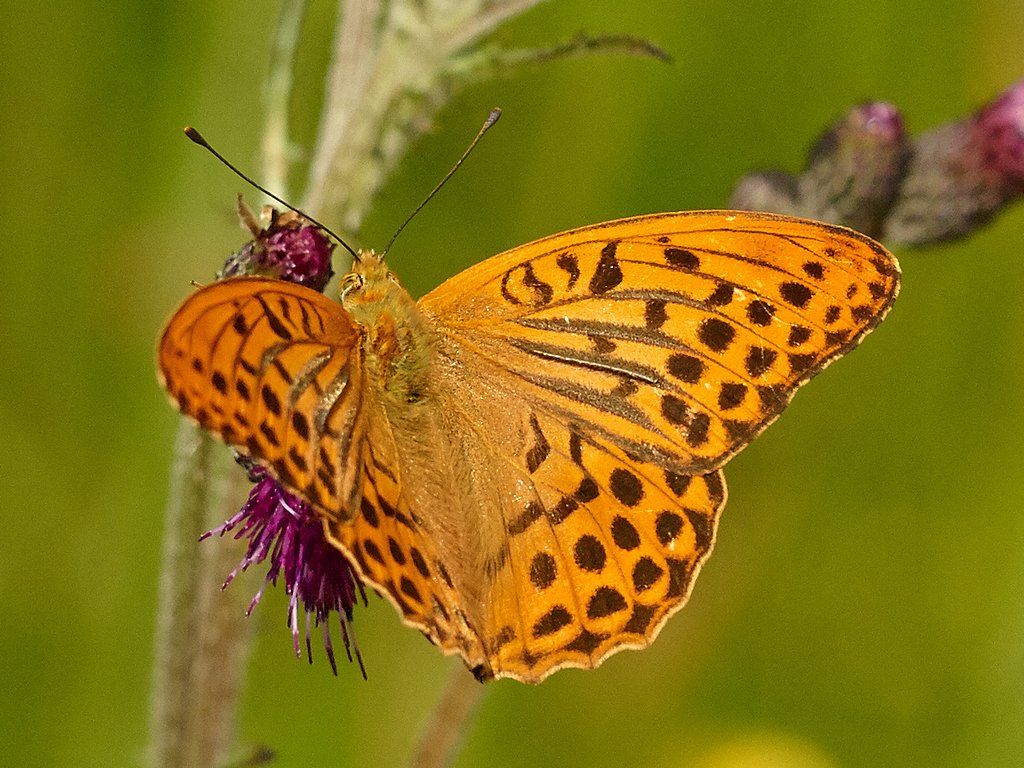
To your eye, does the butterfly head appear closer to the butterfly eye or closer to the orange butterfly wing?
the butterfly eye

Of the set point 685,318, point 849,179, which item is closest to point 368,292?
point 685,318

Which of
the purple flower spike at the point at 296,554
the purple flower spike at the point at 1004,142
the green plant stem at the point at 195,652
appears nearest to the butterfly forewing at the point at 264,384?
the purple flower spike at the point at 296,554

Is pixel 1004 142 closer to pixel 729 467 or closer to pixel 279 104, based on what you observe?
pixel 729 467

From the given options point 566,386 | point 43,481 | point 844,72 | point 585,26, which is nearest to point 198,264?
point 43,481

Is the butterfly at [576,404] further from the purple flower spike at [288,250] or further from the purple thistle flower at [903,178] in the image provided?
the purple thistle flower at [903,178]

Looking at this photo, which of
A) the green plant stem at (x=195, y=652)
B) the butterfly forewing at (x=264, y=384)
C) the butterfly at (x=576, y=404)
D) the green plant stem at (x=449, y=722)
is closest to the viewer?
the butterfly forewing at (x=264, y=384)

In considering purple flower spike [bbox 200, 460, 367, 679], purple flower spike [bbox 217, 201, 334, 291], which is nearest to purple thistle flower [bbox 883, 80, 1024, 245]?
purple flower spike [bbox 217, 201, 334, 291]
